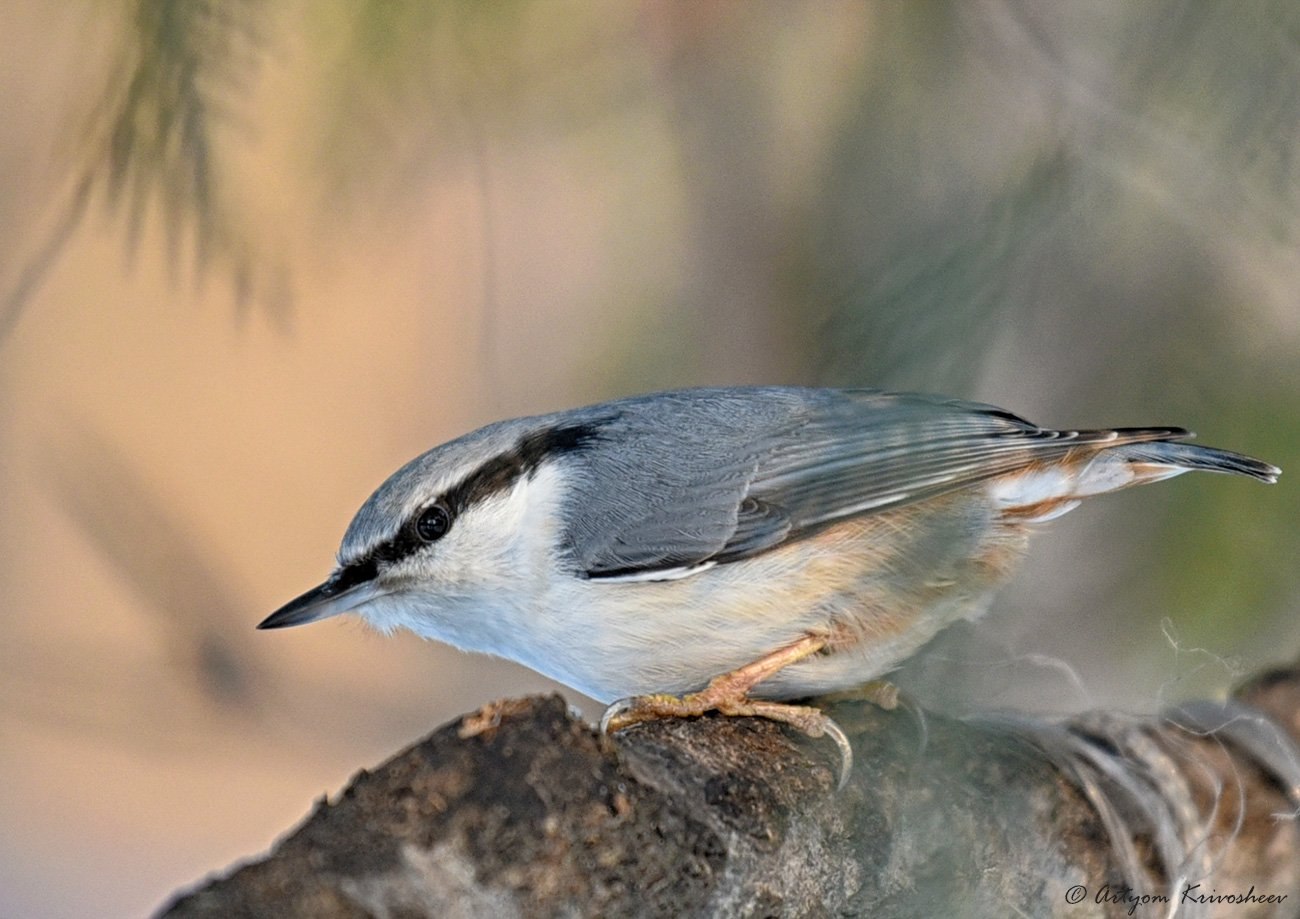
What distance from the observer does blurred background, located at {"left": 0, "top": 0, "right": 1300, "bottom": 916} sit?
108 centimetres

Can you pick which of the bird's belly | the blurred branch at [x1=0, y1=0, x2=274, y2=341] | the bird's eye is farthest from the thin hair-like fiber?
the blurred branch at [x1=0, y1=0, x2=274, y2=341]

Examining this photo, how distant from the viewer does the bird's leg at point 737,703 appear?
1.72m

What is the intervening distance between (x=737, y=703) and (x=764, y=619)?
0.48 ft

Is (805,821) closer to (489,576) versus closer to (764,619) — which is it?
(764,619)

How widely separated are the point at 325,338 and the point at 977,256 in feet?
8.95

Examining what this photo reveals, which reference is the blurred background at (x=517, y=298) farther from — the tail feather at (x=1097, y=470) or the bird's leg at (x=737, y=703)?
the bird's leg at (x=737, y=703)

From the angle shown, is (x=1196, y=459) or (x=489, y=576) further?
(x=489, y=576)

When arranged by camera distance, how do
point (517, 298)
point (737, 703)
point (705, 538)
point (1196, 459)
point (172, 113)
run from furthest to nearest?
point (517, 298) → point (705, 538) → point (737, 703) → point (1196, 459) → point (172, 113)

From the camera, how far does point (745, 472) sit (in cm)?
202

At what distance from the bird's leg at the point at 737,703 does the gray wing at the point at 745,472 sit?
0.54 ft

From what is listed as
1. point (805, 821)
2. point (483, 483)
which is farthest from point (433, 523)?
point (805, 821)

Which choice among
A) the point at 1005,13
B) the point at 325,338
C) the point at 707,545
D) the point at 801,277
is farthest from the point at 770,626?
the point at 325,338

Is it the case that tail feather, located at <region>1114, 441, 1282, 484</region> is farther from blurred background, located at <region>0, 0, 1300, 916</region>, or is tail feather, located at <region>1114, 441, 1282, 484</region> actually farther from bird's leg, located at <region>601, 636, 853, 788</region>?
bird's leg, located at <region>601, 636, 853, 788</region>

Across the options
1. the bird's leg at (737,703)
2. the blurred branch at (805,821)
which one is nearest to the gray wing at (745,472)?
the bird's leg at (737,703)
